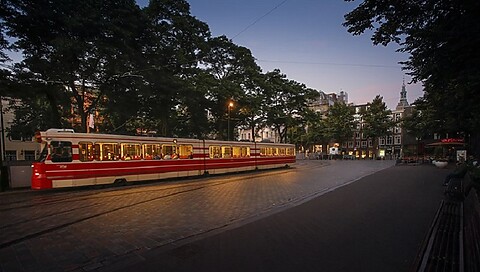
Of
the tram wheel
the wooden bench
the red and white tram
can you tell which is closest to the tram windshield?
the red and white tram

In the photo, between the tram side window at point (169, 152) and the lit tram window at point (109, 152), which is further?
the tram side window at point (169, 152)

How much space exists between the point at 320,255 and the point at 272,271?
1.14m

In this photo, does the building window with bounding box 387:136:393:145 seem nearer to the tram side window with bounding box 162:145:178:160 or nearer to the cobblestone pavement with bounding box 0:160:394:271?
the tram side window with bounding box 162:145:178:160

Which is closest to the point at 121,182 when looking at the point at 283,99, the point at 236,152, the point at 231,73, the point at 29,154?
the point at 236,152

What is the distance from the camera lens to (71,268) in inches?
192

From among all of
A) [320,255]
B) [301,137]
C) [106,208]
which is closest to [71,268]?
[320,255]

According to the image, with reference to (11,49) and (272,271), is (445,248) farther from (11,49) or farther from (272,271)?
(11,49)

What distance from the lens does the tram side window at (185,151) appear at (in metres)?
20.7

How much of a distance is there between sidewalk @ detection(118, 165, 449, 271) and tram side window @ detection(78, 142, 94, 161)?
11.1 meters

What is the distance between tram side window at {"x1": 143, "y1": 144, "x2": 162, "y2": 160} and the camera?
715 inches

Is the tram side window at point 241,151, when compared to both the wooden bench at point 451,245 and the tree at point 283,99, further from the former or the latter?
the wooden bench at point 451,245

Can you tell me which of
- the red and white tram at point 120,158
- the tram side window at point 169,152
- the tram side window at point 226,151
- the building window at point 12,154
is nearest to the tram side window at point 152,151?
the red and white tram at point 120,158

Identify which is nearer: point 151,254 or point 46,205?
point 151,254

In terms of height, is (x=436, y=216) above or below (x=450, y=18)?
below
